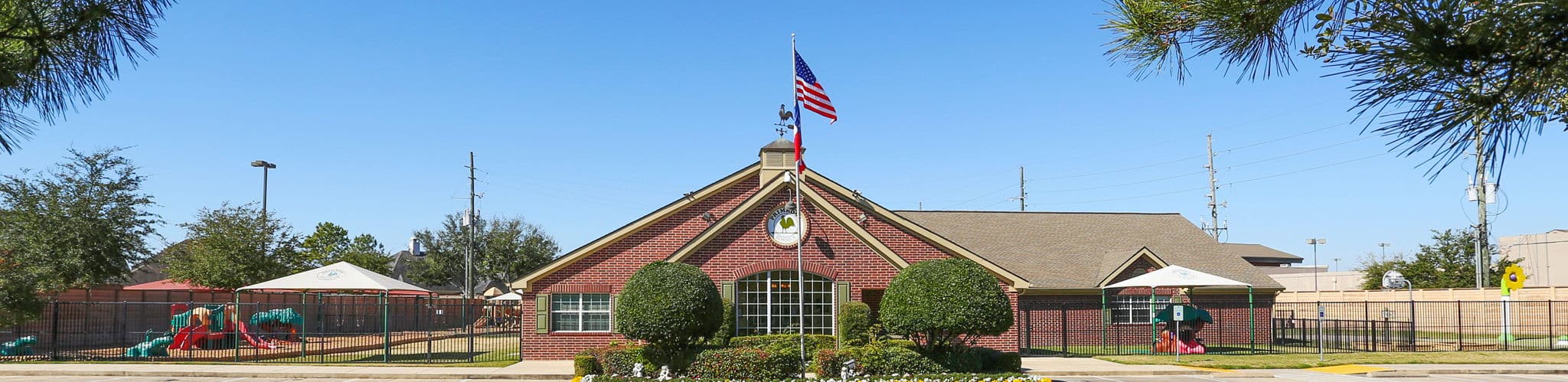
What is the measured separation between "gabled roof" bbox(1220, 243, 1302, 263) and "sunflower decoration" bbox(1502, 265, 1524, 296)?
102 ft

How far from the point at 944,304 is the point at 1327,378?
8397mm

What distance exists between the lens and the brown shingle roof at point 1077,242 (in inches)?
1342

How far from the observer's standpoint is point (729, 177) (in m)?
29.2

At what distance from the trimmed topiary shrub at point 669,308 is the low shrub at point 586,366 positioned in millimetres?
753

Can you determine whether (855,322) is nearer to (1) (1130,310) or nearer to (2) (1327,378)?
(2) (1327,378)

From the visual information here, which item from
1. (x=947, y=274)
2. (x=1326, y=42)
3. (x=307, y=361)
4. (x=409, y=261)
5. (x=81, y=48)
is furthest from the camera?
(x=409, y=261)

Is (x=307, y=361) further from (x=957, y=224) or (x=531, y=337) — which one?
(x=957, y=224)

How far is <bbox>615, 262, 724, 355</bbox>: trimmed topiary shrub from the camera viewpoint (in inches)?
779

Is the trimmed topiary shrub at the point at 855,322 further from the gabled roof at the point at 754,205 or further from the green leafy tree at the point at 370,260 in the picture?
the green leafy tree at the point at 370,260

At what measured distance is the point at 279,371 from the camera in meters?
22.7

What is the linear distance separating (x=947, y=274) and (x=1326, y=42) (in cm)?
1619

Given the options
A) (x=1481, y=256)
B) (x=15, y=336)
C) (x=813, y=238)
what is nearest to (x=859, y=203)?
(x=813, y=238)

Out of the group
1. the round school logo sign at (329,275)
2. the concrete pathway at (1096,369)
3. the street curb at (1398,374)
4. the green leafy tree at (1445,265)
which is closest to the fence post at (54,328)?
the round school logo sign at (329,275)

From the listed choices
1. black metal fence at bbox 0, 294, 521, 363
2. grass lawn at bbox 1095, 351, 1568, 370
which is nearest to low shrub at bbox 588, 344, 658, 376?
black metal fence at bbox 0, 294, 521, 363
